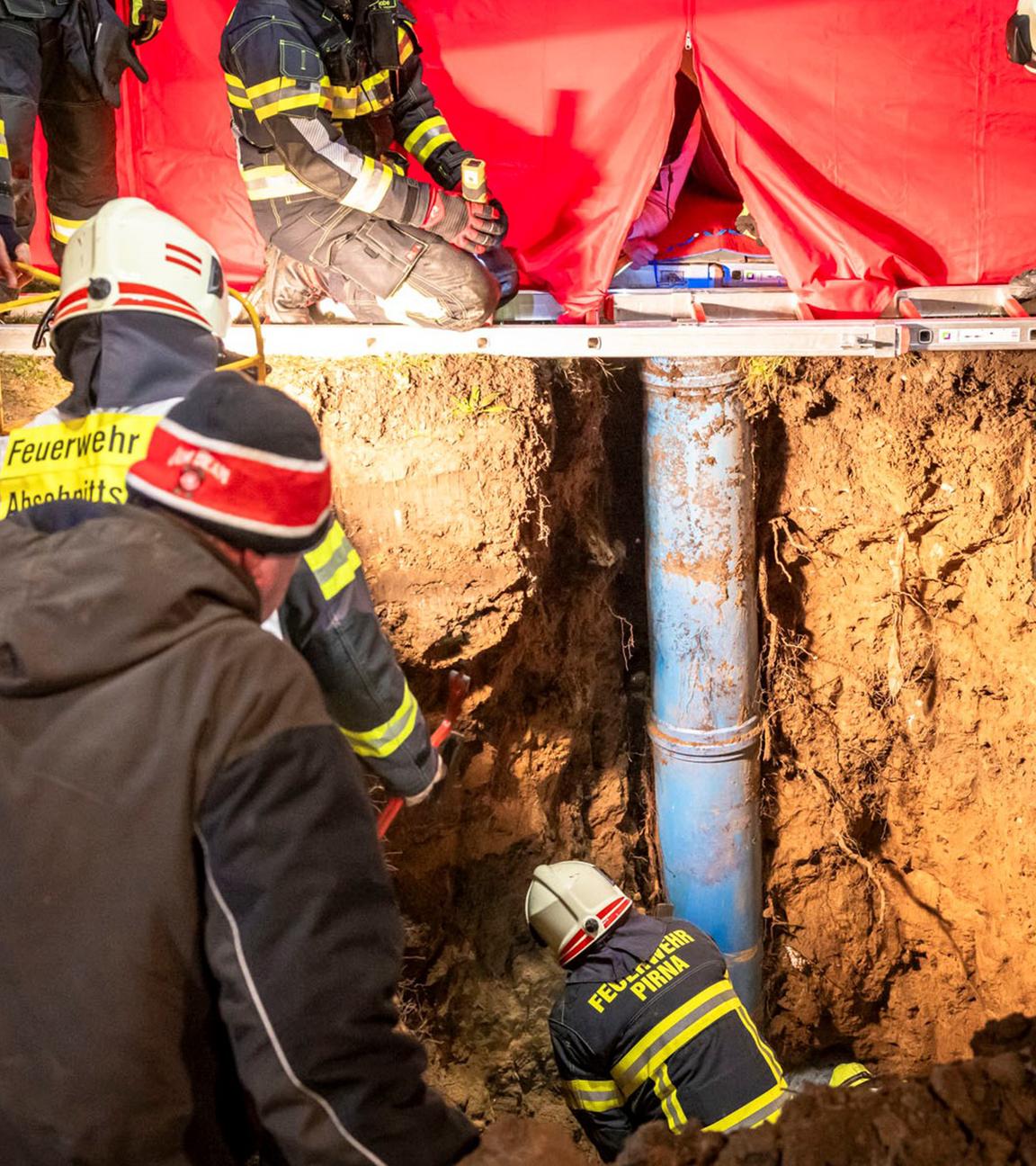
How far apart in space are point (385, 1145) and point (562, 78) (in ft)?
12.1

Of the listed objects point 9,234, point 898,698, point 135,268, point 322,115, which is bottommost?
point 898,698

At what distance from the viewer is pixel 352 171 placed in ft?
12.2

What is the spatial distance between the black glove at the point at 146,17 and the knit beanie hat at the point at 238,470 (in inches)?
117

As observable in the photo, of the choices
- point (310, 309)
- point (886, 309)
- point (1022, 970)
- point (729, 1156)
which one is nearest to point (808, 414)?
point (886, 309)

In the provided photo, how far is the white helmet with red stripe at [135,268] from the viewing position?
232 centimetres

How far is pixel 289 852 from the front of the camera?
143 cm

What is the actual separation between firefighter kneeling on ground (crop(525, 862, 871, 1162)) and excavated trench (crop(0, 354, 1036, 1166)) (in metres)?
0.35

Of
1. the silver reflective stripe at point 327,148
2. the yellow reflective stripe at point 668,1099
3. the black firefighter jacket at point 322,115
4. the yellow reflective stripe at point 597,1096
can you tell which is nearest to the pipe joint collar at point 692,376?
the black firefighter jacket at point 322,115

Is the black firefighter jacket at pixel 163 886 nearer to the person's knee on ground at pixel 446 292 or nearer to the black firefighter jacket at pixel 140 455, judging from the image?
the black firefighter jacket at pixel 140 455

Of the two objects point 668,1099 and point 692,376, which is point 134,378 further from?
point 668,1099

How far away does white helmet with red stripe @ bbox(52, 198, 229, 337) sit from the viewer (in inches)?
91.4

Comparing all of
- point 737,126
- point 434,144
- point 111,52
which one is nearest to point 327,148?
point 434,144

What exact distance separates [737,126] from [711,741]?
2364 millimetres

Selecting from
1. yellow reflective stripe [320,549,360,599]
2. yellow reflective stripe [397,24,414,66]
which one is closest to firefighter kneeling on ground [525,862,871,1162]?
yellow reflective stripe [320,549,360,599]
